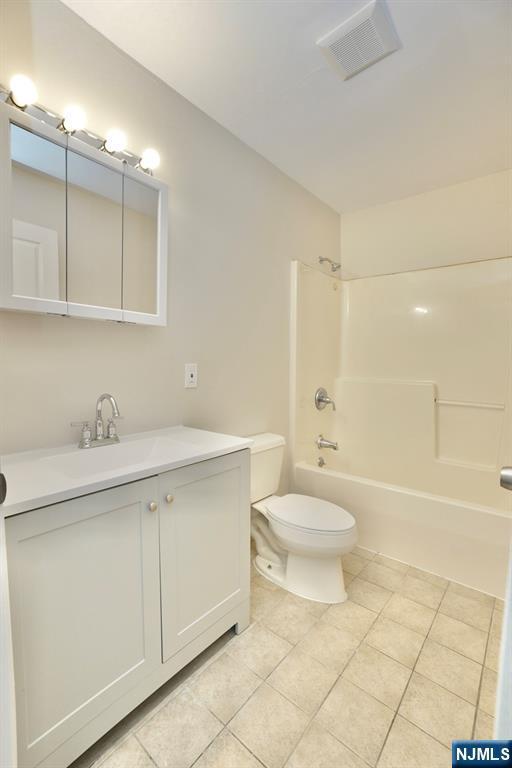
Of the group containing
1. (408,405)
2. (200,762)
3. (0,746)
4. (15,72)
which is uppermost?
(15,72)

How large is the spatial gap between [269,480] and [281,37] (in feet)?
6.56

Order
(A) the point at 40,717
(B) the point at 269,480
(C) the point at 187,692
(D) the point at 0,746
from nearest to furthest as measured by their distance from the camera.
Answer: (D) the point at 0,746 → (A) the point at 40,717 → (C) the point at 187,692 → (B) the point at 269,480

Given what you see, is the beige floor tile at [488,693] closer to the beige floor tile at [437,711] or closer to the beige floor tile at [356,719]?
the beige floor tile at [437,711]

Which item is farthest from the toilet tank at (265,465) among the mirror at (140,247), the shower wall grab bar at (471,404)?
the shower wall grab bar at (471,404)

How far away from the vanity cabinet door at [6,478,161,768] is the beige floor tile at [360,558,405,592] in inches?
48.5

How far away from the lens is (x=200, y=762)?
3.25ft

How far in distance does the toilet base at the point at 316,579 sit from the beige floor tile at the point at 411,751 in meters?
0.59

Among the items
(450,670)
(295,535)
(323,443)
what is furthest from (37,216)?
(450,670)

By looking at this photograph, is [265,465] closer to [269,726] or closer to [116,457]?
[116,457]

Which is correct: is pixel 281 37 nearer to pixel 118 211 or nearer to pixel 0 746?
pixel 118 211

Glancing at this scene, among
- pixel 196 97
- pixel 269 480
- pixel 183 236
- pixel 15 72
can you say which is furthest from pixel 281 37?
pixel 269 480

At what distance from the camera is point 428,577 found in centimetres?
189

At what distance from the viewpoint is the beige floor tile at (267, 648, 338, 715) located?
1.19 m

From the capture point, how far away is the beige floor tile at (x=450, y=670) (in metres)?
1.24
